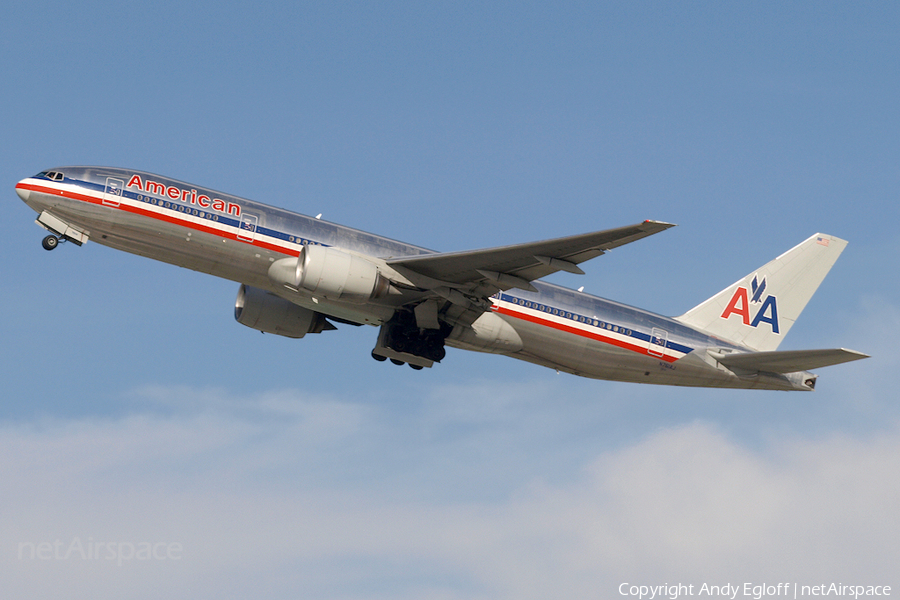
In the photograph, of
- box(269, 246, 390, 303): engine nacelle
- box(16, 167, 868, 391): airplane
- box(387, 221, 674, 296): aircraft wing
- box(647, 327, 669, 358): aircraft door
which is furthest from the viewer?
box(647, 327, 669, 358): aircraft door

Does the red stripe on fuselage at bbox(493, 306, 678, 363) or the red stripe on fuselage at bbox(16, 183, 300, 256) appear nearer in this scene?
the red stripe on fuselage at bbox(16, 183, 300, 256)

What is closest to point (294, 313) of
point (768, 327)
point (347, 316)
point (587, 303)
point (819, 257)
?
point (347, 316)

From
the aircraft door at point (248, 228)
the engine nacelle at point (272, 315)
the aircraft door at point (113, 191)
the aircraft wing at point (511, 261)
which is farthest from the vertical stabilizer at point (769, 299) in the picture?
the aircraft door at point (113, 191)

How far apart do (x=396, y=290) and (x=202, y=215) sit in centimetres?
686

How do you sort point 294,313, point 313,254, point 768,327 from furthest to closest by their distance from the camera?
1. point 768,327
2. point 294,313
3. point 313,254

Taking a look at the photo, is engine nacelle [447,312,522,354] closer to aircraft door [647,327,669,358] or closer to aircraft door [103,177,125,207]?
aircraft door [647,327,669,358]

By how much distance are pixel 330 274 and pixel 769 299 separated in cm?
1992

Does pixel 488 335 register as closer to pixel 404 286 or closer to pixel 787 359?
pixel 404 286

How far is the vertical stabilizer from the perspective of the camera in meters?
40.3

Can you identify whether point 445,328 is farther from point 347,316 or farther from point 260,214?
point 260,214

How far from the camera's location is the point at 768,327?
41.1 meters

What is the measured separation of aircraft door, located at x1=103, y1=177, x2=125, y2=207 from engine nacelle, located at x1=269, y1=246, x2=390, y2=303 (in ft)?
17.9

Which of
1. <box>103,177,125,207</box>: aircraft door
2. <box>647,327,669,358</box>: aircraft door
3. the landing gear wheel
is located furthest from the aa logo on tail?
the landing gear wheel

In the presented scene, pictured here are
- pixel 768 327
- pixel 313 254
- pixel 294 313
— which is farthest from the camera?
pixel 768 327
